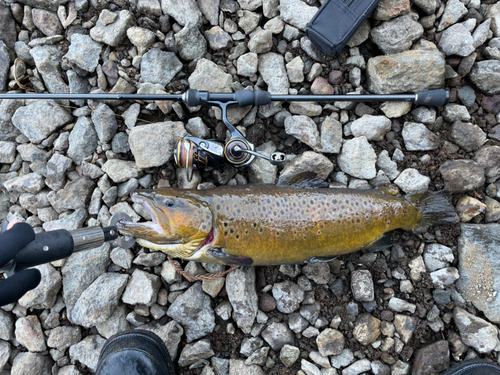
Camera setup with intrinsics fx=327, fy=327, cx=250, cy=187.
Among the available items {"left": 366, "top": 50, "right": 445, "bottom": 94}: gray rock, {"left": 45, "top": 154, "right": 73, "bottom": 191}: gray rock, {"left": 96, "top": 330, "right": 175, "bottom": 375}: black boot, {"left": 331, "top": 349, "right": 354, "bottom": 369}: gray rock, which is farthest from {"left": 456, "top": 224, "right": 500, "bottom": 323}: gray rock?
{"left": 45, "top": 154, "right": 73, "bottom": 191}: gray rock

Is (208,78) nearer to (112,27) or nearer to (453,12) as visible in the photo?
(112,27)

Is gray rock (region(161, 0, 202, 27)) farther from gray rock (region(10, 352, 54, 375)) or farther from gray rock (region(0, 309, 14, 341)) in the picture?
gray rock (region(10, 352, 54, 375))

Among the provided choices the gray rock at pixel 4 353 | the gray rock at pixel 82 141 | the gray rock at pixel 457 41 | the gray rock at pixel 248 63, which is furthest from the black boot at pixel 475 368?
the gray rock at pixel 4 353

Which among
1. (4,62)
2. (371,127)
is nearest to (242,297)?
(371,127)

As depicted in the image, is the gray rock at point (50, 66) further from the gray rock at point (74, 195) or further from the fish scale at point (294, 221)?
the fish scale at point (294, 221)

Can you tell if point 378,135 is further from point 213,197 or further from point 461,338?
point 461,338

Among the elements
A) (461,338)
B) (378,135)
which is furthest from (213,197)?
(461,338)
